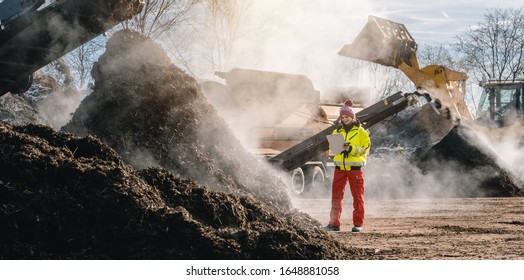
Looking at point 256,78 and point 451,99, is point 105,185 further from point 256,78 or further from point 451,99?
point 451,99

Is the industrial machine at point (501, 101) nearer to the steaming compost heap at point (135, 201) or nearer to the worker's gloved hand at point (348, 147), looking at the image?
the worker's gloved hand at point (348, 147)

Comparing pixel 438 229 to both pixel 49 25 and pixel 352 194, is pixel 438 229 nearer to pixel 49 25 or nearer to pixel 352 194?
pixel 352 194

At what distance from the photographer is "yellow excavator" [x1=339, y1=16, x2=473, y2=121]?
1644 cm

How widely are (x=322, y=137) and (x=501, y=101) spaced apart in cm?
1063

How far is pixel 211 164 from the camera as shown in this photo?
26.7ft

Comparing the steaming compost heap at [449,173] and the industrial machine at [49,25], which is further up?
the industrial machine at [49,25]

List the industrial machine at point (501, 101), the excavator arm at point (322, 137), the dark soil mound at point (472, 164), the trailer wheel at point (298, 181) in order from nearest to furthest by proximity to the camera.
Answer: the excavator arm at point (322, 137)
the dark soil mound at point (472, 164)
the trailer wheel at point (298, 181)
the industrial machine at point (501, 101)

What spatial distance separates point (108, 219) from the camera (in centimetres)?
524

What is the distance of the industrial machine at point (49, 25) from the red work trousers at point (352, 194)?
3.69 meters

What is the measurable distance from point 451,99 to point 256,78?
528 centimetres

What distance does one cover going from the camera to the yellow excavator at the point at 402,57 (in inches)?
647

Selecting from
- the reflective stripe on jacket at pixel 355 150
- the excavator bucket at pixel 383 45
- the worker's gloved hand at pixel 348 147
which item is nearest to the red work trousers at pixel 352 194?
the reflective stripe on jacket at pixel 355 150

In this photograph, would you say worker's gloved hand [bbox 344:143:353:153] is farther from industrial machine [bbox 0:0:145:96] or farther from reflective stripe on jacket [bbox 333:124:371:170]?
industrial machine [bbox 0:0:145:96]

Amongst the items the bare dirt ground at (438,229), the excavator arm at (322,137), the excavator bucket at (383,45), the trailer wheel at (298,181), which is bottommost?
the bare dirt ground at (438,229)
